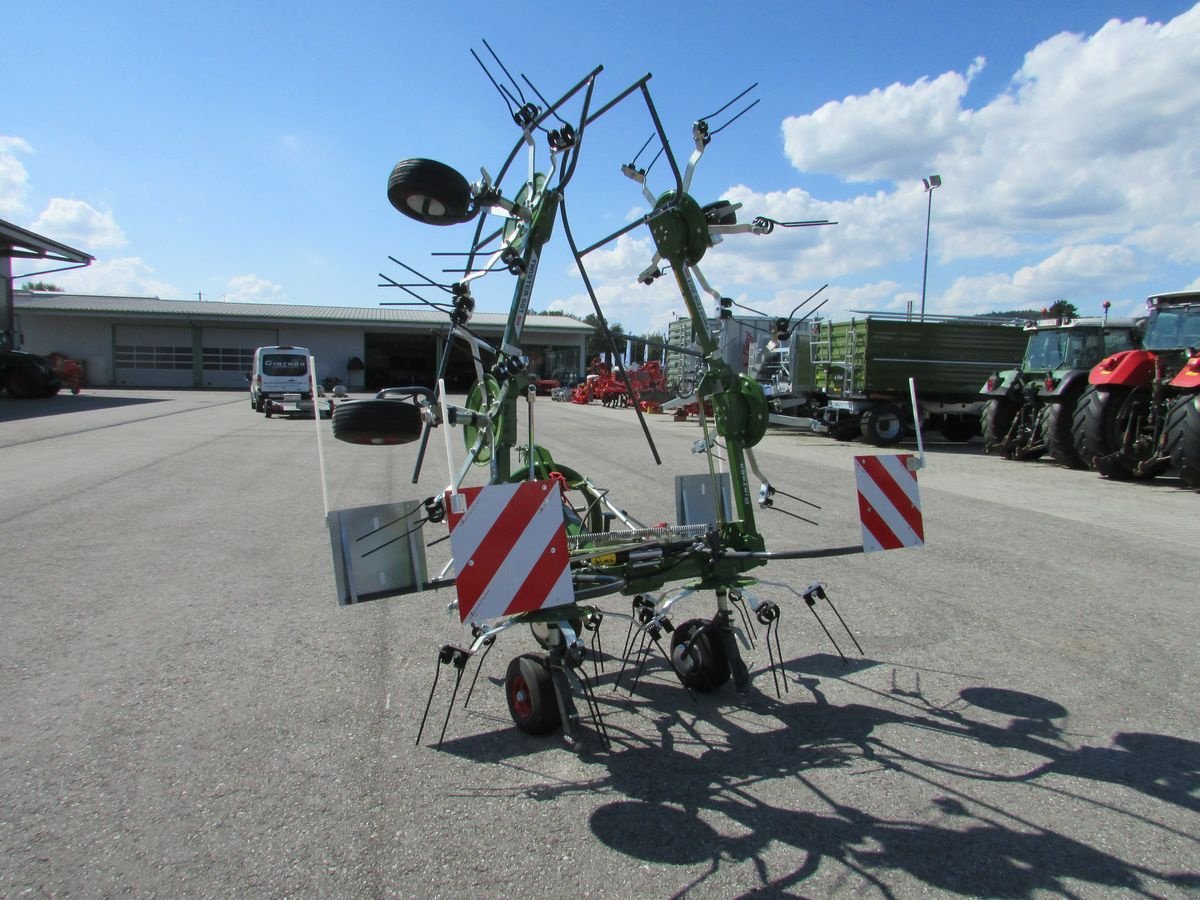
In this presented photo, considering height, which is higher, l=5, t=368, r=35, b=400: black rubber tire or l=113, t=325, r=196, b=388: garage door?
l=113, t=325, r=196, b=388: garage door

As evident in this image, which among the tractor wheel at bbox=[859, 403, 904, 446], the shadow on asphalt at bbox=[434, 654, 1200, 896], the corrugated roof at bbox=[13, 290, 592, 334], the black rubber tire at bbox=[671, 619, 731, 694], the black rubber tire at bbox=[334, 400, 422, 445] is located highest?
the corrugated roof at bbox=[13, 290, 592, 334]

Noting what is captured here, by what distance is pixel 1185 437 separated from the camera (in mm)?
10188

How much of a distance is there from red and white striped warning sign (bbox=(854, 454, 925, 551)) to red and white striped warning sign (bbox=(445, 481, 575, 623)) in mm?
1661

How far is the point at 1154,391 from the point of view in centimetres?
1130

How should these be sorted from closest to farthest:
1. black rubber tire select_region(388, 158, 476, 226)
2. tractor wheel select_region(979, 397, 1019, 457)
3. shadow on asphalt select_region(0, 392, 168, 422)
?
black rubber tire select_region(388, 158, 476, 226)
tractor wheel select_region(979, 397, 1019, 457)
shadow on asphalt select_region(0, 392, 168, 422)

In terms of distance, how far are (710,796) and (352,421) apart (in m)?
2.06

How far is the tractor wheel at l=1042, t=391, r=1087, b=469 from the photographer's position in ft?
43.2

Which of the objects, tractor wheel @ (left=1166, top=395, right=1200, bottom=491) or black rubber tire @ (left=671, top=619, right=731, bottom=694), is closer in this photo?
black rubber tire @ (left=671, top=619, right=731, bottom=694)

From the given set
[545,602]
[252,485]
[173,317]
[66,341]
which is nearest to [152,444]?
[252,485]

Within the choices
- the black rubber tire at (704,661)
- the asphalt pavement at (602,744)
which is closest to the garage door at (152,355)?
the asphalt pavement at (602,744)

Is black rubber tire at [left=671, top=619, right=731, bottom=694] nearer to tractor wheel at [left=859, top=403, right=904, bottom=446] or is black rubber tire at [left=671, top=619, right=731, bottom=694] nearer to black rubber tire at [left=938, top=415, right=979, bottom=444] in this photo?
tractor wheel at [left=859, top=403, right=904, bottom=446]

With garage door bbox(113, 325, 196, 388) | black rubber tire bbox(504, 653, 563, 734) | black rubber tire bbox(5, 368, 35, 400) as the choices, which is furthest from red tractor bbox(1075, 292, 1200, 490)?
garage door bbox(113, 325, 196, 388)

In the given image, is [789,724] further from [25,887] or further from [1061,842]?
[25,887]

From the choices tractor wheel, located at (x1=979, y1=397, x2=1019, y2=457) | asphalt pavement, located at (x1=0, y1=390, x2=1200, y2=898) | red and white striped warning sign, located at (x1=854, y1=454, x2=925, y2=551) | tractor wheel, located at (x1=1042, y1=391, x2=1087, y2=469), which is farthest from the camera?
tractor wheel, located at (x1=979, y1=397, x2=1019, y2=457)
